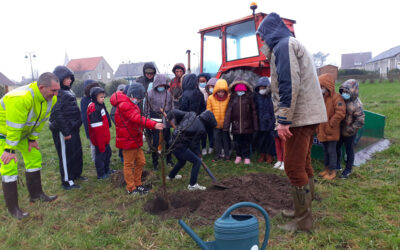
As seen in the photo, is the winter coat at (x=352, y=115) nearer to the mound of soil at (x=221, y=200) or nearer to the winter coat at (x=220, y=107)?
the mound of soil at (x=221, y=200)

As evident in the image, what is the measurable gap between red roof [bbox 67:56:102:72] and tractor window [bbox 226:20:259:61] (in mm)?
59152

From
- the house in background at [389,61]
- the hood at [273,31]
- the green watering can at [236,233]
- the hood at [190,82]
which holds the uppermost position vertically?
the house in background at [389,61]

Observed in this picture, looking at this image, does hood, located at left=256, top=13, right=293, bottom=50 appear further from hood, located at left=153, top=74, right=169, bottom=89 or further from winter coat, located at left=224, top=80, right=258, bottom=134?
winter coat, located at left=224, top=80, right=258, bottom=134

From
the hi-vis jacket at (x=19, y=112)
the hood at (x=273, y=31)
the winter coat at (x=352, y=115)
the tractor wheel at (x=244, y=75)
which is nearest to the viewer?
the hood at (x=273, y=31)

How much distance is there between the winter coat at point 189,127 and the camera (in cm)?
413

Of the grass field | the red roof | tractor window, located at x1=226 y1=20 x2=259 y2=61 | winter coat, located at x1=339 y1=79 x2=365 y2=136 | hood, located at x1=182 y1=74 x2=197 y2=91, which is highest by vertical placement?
the red roof

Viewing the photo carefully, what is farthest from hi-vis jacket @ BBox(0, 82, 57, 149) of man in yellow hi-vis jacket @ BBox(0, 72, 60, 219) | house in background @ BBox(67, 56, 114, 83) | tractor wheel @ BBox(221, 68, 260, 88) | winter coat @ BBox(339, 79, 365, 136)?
house in background @ BBox(67, 56, 114, 83)

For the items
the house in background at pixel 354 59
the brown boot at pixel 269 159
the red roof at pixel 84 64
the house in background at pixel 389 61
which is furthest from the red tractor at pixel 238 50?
the house in background at pixel 354 59

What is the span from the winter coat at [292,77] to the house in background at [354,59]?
299 ft

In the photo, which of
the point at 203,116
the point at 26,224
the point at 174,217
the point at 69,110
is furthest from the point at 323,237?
the point at 69,110

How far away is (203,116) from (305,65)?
1.89 m

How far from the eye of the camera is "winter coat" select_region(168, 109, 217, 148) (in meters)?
4.13

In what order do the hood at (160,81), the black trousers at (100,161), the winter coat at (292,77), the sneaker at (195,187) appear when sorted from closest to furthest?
1. the winter coat at (292,77)
2. the sneaker at (195,187)
3. the black trousers at (100,161)
4. the hood at (160,81)

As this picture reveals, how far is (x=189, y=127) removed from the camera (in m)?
4.12
